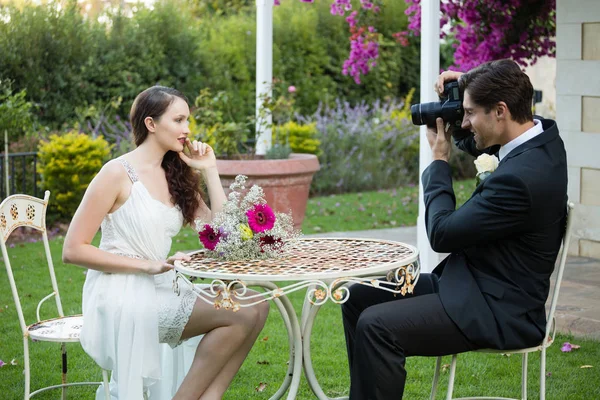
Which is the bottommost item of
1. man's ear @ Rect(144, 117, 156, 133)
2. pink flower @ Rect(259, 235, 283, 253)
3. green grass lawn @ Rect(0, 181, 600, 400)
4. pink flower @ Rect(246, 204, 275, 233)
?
green grass lawn @ Rect(0, 181, 600, 400)

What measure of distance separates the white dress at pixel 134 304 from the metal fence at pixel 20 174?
17.6 ft

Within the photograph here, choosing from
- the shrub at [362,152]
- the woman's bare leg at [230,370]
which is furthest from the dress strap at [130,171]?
the shrub at [362,152]

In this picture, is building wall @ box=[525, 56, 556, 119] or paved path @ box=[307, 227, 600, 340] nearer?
paved path @ box=[307, 227, 600, 340]

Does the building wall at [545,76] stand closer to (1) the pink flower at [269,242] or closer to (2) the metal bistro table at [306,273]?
(2) the metal bistro table at [306,273]

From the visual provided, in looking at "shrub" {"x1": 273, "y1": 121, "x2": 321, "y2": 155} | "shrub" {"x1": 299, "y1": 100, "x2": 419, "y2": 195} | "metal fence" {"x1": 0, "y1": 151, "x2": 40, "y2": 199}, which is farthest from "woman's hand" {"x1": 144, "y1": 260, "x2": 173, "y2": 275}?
"shrub" {"x1": 299, "y1": 100, "x2": 419, "y2": 195}

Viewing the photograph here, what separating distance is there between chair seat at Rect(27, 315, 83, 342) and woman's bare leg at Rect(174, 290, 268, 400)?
446 mm

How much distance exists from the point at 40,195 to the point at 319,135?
3746mm

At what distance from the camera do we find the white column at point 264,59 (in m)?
7.61

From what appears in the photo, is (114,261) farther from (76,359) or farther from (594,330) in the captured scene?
(594,330)

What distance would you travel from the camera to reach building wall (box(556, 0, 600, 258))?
667 cm

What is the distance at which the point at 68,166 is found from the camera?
8438mm

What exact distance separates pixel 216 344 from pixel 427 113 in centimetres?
117

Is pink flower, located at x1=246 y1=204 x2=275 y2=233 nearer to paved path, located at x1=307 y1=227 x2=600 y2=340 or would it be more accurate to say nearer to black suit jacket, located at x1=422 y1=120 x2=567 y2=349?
black suit jacket, located at x1=422 y1=120 x2=567 y2=349

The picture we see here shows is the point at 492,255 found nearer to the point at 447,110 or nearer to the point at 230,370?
the point at 447,110
